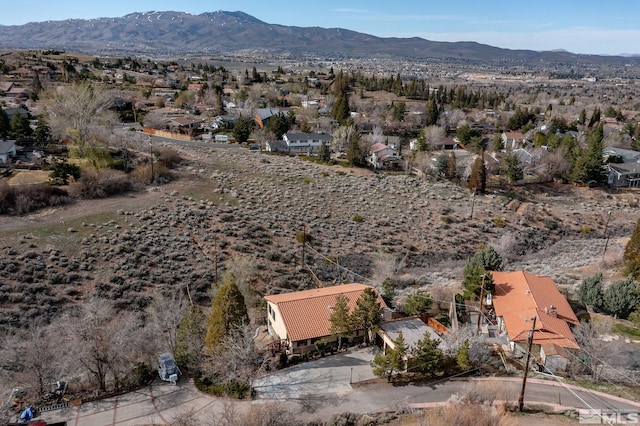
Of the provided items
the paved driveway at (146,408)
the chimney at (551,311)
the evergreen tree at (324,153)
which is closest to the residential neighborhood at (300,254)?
the paved driveway at (146,408)

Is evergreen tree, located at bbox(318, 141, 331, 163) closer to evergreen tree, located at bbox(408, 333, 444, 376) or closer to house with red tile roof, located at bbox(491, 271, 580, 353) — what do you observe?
house with red tile roof, located at bbox(491, 271, 580, 353)

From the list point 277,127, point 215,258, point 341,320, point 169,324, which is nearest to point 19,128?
point 277,127

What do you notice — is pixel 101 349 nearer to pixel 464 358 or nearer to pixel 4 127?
pixel 464 358

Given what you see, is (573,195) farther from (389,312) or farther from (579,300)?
(389,312)

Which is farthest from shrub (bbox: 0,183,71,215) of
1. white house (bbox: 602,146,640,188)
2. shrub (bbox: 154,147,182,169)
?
white house (bbox: 602,146,640,188)

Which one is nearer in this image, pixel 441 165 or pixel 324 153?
pixel 441 165

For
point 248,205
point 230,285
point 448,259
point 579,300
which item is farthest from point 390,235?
point 230,285
